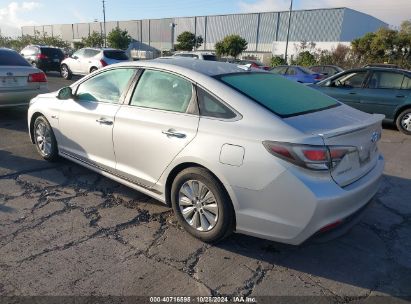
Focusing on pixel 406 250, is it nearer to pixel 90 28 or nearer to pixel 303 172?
pixel 303 172

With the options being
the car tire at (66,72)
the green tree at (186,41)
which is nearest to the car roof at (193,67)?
the car tire at (66,72)

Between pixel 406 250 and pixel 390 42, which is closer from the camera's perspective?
pixel 406 250

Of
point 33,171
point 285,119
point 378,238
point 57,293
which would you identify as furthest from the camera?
point 33,171

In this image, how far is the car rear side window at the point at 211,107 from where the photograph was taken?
3.08 meters

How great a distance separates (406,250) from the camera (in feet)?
10.9

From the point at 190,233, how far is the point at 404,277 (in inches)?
71.4

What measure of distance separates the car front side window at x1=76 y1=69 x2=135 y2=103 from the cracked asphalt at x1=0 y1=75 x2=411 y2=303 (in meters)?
1.11

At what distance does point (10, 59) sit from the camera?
7957mm

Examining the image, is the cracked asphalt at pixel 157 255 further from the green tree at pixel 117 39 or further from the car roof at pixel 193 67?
the green tree at pixel 117 39

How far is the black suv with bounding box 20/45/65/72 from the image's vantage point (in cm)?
1950

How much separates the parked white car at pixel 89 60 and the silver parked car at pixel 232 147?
1390 centimetres

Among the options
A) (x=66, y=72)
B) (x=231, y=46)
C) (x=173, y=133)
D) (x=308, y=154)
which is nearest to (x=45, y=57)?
(x=66, y=72)

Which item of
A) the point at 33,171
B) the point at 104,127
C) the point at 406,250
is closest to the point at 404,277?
the point at 406,250

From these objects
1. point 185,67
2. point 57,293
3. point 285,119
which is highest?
point 185,67
